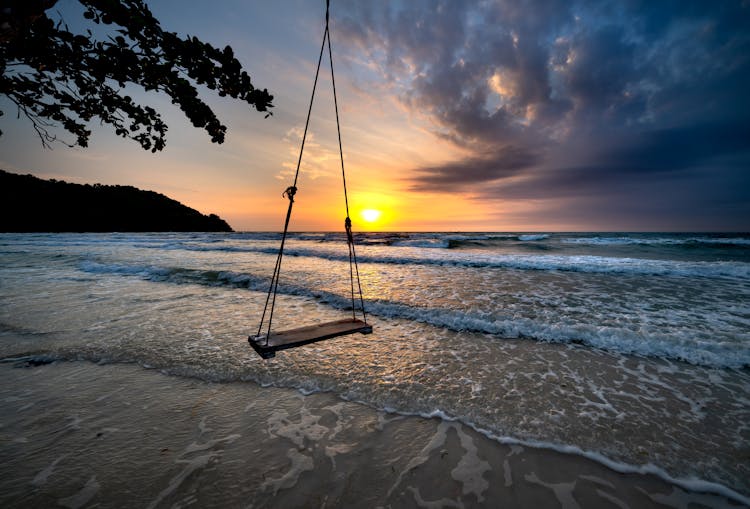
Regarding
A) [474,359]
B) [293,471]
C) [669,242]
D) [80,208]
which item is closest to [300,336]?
[293,471]

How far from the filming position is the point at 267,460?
2.85 meters

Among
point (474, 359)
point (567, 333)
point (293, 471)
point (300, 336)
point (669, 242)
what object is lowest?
point (293, 471)

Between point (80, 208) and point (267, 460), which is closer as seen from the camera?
point (267, 460)

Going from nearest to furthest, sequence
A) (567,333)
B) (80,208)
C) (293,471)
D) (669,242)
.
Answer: (293,471), (567,333), (669,242), (80,208)

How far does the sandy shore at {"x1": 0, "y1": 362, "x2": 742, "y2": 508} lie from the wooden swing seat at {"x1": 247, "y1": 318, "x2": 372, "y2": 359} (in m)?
0.82

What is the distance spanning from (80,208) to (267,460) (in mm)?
96333

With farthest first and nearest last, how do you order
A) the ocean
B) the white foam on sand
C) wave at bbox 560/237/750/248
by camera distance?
wave at bbox 560/237/750/248
the ocean
the white foam on sand

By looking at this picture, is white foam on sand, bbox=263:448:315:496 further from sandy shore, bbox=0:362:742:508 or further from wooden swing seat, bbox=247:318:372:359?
wooden swing seat, bbox=247:318:372:359

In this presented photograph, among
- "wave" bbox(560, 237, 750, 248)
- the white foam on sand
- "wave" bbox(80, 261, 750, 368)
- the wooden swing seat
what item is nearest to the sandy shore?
the white foam on sand

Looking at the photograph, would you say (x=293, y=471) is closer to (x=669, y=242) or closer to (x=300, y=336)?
(x=300, y=336)

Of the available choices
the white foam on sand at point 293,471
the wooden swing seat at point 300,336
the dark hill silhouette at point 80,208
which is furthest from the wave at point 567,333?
the dark hill silhouette at point 80,208

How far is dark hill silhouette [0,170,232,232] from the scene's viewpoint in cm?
6009

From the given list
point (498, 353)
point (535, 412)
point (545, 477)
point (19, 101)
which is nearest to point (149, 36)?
point (19, 101)

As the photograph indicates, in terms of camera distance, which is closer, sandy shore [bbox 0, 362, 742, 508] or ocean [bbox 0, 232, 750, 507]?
sandy shore [bbox 0, 362, 742, 508]
